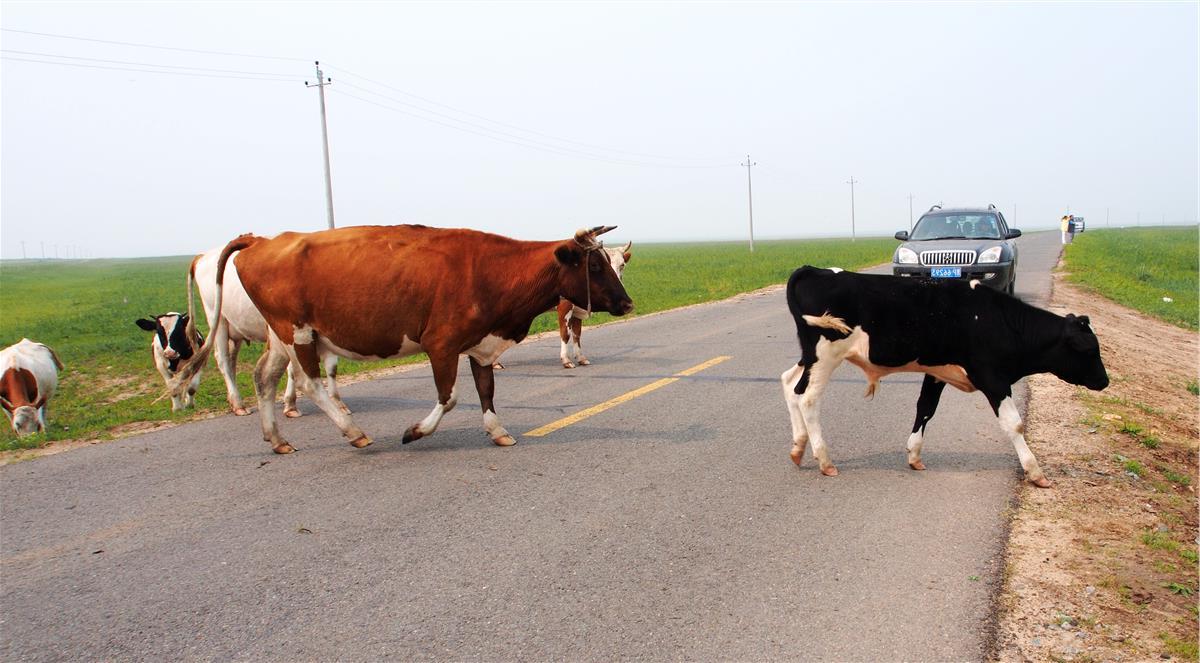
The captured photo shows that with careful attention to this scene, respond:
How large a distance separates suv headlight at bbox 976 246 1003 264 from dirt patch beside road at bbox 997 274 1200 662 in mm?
6150

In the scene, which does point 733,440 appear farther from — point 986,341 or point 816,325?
point 986,341

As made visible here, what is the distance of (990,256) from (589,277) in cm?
1079

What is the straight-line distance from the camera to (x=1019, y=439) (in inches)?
240

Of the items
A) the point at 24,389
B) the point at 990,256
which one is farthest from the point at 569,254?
the point at 990,256

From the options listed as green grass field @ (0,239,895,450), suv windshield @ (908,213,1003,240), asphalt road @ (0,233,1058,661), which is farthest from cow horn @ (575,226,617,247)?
suv windshield @ (908,213,1003,240)

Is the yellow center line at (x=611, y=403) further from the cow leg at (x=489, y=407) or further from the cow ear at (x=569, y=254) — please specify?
the cow ear at (x=569, y=254)

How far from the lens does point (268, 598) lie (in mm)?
4348

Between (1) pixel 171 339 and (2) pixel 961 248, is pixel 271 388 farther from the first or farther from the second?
(2) pixel 961 248

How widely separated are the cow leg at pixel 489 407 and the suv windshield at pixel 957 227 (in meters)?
12.3

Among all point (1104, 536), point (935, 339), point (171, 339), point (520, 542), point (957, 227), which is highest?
point (957, 227)

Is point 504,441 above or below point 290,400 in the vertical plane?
below

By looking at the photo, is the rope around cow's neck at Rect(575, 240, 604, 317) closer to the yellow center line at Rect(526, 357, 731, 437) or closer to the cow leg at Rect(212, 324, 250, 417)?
the yellow center line at Rect(526, 357, 731, 437)

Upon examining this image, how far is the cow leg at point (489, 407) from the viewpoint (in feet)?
24.3

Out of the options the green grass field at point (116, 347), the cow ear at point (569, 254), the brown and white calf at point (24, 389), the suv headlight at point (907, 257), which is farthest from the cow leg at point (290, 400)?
the suv headlight at point (907, 257)
